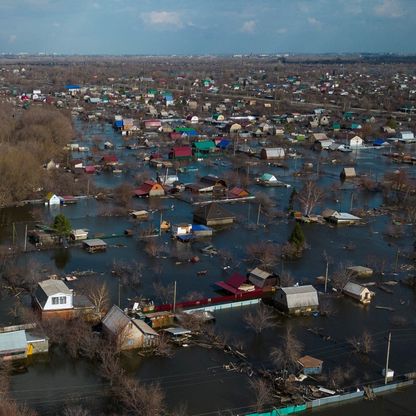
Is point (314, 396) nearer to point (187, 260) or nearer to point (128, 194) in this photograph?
point (187, 260)

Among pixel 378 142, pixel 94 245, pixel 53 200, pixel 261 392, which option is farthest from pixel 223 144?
pixel 261 392

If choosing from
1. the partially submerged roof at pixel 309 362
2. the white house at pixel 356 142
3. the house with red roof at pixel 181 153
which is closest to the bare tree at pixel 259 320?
the partially submerged roof at pixel 309 362

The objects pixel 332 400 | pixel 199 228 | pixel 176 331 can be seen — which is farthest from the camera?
pixel 199 228

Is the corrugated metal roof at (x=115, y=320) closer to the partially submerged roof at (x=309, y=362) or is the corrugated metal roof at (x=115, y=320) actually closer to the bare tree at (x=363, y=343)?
the partially submerged roof at (x=309, y=362)

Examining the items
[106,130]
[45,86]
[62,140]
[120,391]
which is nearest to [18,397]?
[120,391]

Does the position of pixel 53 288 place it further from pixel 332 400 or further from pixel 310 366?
pixel 332 400

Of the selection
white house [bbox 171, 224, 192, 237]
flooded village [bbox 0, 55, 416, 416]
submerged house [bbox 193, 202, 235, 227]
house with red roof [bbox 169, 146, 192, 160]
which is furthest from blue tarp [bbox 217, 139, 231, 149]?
white house [bbox 171, 224, 192, 237]
